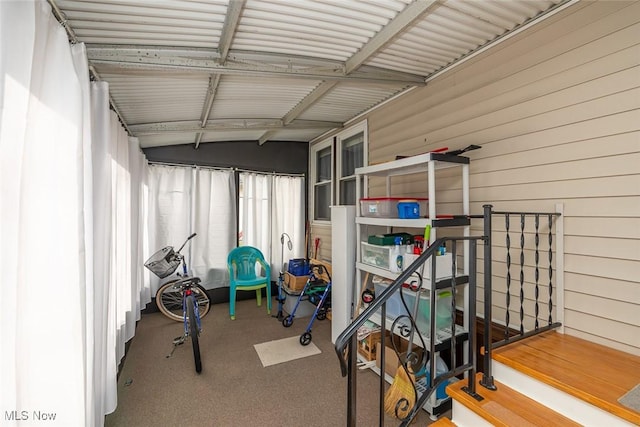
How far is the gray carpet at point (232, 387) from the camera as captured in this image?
2.22 metres

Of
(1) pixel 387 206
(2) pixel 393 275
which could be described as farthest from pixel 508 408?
(1) pixel 387 206

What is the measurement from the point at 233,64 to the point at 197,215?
3069mm

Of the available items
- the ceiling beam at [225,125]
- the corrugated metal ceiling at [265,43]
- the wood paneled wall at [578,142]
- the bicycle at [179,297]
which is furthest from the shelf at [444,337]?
the ceiling beam at [225,125]

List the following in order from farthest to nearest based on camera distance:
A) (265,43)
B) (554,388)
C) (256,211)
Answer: (256,211)
(265,43)
(554,388)

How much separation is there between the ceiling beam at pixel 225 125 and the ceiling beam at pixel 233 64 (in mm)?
1565

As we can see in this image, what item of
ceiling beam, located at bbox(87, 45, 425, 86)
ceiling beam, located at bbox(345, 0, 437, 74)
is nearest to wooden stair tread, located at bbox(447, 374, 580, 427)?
ceiling beam, located at bbox(345, 0, 437, 74)

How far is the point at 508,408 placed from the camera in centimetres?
157

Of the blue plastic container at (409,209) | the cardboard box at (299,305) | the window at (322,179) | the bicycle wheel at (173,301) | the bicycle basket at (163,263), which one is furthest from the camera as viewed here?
the window at (322,179)

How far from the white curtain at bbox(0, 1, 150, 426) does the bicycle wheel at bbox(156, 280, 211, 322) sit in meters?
2.60

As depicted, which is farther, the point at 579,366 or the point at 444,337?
the point at 444,337

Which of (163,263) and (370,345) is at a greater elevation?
(163,263)

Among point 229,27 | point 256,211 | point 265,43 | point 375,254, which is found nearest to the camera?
point 229,27

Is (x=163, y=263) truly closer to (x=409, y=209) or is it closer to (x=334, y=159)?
(x=334, y=159)

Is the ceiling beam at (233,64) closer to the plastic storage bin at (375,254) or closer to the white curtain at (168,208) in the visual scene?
the plastic storage bin at (375,254)
